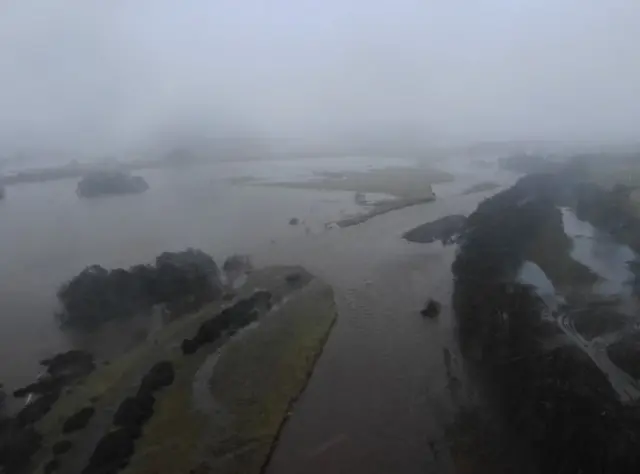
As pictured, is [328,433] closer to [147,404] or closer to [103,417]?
[147,404]

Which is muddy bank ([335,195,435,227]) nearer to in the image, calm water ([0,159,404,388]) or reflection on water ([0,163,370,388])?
reflection on water ([0,163,370,388])

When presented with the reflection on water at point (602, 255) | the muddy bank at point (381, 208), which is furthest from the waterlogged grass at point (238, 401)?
the muddy bank at point (381, 208)

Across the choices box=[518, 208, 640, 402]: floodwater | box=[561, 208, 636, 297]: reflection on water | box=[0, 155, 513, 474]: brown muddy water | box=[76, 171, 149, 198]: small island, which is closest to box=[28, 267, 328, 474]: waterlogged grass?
box=[0, 155, 513, 474]: brown muddy water

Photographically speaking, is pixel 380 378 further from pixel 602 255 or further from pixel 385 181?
pixel 385 181

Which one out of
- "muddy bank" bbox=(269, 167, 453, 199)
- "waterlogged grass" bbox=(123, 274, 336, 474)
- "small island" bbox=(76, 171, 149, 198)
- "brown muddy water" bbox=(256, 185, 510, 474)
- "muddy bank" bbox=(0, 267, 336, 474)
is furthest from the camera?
"small island" bbox=(76, 171, 149, 198)

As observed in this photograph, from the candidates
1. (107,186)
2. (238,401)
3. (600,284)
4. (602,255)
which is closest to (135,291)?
(238,401)

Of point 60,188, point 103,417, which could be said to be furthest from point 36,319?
point 60,188
